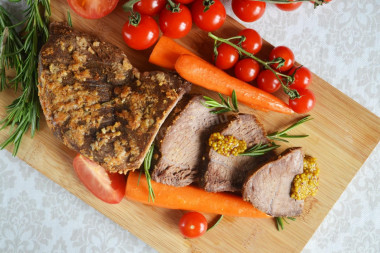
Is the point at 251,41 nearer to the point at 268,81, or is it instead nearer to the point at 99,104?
the point at 268,81

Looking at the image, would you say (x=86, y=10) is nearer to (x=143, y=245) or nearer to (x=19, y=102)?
(x=19, y=102)

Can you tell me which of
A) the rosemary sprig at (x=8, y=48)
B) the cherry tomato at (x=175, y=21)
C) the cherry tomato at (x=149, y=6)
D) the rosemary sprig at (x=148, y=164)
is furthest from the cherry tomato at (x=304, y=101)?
the rosemary sprig at (x=8, y=48)

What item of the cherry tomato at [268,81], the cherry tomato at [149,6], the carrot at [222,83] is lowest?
the carrot at [222,83]

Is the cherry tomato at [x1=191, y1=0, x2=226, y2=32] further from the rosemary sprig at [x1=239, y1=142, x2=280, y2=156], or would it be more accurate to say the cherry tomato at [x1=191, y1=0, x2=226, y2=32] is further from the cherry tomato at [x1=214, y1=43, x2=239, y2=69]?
the rosemary sprig at [x1=239, y1=142, x2=280, y2=156]

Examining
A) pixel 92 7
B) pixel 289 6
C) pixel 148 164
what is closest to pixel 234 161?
pixel 148 164

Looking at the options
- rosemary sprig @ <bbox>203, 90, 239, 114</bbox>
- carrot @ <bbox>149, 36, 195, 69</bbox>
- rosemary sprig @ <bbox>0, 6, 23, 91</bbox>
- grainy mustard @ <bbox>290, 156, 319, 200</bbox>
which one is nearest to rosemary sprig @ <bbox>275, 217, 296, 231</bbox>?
grainy mustard @ <bbox>290, 156, 319, 200</bbox>

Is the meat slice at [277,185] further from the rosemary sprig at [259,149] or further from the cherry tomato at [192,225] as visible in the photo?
the cherry tomato at [192,225]

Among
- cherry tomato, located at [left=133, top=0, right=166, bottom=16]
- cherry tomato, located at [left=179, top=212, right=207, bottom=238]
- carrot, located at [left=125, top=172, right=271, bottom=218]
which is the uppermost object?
cherry tomato, located at [left=133, top=0, right=166, bottom=16]
